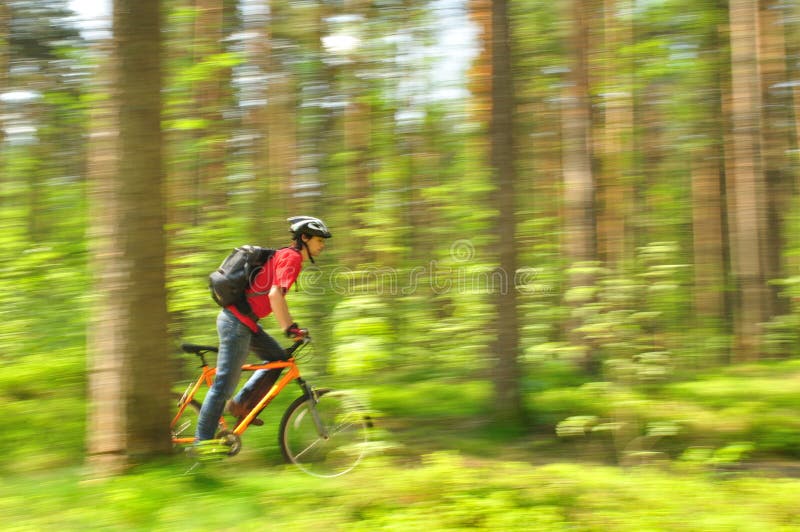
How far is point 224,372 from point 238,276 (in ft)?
2.80

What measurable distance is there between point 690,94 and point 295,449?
10.4 meters

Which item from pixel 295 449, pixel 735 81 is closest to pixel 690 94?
pixel 735 81

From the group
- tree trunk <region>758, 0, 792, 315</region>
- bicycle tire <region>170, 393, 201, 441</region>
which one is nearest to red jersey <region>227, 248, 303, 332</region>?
bicycle tire <region>170, 393, 201, 441</region>

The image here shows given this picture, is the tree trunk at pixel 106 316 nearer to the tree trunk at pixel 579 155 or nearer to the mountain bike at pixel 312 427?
the mountain bike at pixel 312 427

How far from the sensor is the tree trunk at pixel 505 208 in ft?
27.8

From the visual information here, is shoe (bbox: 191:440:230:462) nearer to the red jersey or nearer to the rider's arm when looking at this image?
the red jersey

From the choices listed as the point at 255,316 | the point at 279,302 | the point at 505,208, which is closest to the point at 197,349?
the point at 255,316

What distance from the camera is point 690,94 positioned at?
13305 mm

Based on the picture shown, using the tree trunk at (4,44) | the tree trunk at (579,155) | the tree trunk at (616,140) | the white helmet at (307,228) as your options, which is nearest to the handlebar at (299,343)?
the white helmet at (307,228)

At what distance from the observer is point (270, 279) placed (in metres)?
6.36

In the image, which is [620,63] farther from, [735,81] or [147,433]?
[147,433]

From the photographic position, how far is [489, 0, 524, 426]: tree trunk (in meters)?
8.47

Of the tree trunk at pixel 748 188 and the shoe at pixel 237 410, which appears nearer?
the shoe at pixel 237 410

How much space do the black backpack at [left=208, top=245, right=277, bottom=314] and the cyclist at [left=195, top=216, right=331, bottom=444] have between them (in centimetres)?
6
